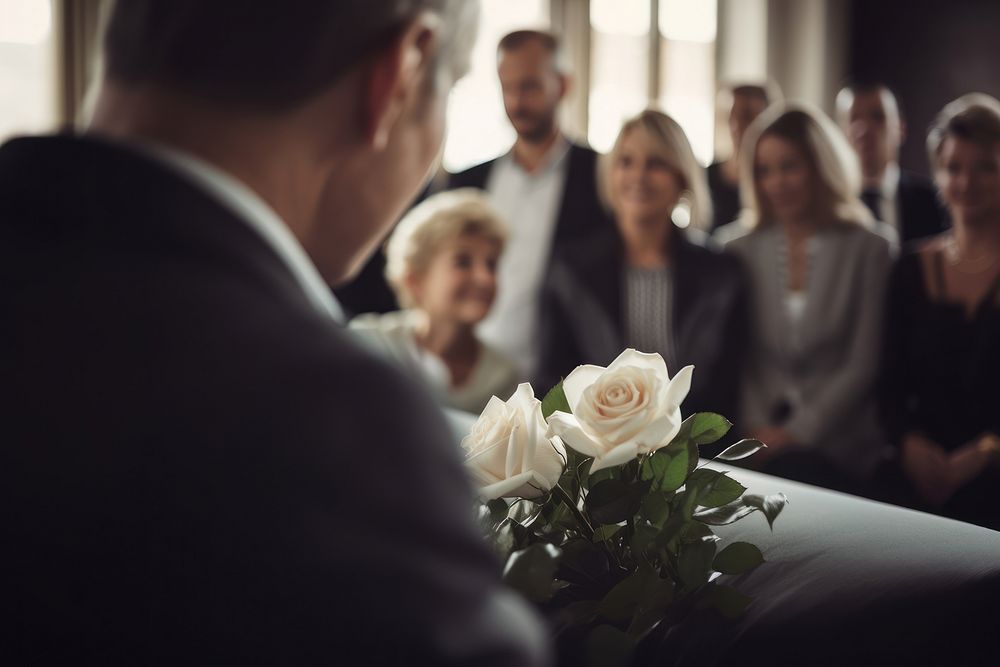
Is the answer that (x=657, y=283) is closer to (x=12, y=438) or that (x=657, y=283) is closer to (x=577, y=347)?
(x=577, y=347)

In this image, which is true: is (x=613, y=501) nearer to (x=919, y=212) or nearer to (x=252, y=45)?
(x=252, y=45)

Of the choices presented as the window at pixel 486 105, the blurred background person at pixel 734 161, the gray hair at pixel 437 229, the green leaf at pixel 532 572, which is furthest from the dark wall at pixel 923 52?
the green leaf at pixel 532 572

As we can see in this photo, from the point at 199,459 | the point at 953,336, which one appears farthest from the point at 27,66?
the point at 199,459

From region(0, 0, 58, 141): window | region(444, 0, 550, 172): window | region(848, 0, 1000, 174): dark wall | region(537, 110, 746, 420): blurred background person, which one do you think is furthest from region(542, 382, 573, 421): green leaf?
region(848, 0, 1000, 174): dark wall

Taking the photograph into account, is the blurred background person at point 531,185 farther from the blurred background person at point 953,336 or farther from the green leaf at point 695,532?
the green leaf at point 695,532

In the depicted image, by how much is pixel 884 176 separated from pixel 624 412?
135 inches

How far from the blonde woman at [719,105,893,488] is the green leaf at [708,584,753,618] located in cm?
229

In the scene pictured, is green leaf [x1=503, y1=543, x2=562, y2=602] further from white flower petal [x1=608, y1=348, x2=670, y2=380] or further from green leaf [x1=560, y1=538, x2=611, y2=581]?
white flower petal [x1=608, y1=348, x2=670, y2=380]

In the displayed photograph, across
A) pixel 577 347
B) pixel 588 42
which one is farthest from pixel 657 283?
pixel 588 42

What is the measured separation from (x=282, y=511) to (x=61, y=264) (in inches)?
6.7

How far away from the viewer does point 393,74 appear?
0.63 meters

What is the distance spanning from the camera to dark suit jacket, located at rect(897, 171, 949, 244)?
12.6 ft

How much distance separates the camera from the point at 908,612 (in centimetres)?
83

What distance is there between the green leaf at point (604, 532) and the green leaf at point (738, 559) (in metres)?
0.09
